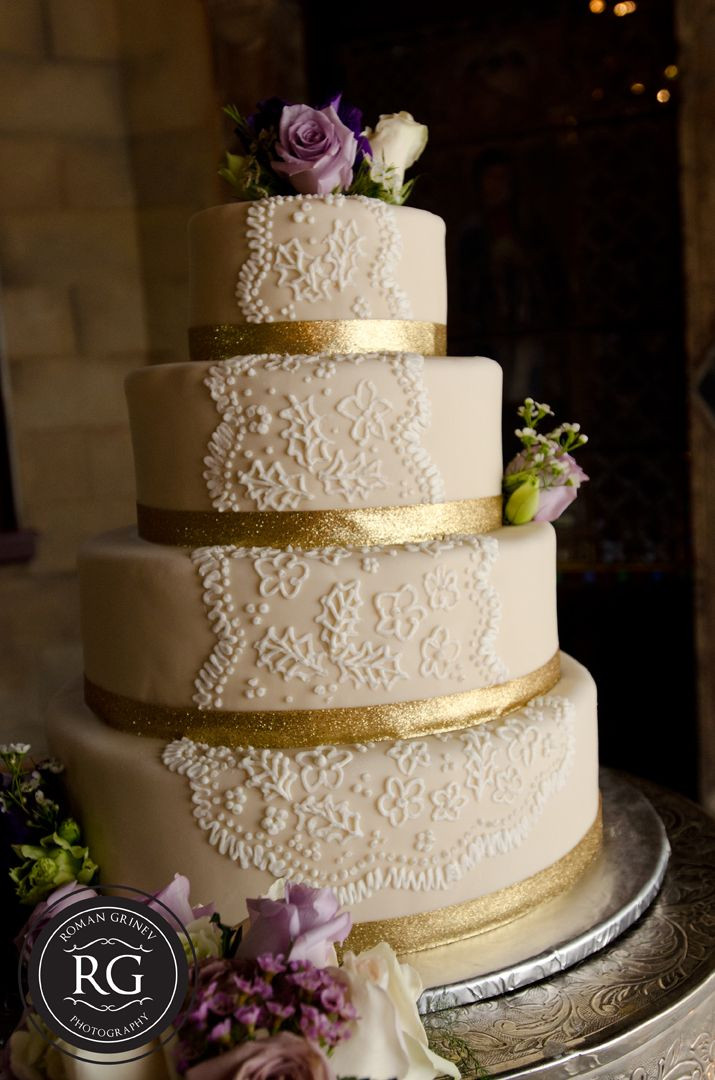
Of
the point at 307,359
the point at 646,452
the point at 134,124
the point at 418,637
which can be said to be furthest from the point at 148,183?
the point at 418,637

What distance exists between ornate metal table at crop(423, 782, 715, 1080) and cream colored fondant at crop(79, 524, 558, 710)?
0.50 m

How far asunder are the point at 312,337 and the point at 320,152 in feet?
1.06

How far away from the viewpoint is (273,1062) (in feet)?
3.44

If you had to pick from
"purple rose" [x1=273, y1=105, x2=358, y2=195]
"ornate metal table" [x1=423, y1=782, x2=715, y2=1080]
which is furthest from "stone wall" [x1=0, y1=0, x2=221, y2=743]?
"ornate metal table" [x1=423, y1=782, x2=715, y2=1080]

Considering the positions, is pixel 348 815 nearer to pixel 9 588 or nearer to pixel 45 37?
pixel 9 588

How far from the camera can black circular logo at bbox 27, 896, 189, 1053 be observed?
3.76 feet

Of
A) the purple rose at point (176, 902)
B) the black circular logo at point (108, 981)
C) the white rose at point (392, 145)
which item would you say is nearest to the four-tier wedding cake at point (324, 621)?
the white rose at point (392, 145)

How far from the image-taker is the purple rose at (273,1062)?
104 cm

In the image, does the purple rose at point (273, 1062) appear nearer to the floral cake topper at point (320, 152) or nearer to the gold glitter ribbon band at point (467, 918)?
the gold glitter ribbon band at point (467, 918)

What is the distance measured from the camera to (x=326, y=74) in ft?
13.5

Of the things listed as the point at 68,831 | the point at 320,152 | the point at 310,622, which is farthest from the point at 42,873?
the point at 320,152

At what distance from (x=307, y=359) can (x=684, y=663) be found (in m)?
2.67

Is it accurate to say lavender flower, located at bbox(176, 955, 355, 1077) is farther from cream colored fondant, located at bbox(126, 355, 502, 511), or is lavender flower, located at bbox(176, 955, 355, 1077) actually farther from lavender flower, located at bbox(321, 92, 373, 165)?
lavender flower, located at bbox(321, 92, 373, 165)

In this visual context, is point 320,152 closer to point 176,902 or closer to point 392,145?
point 392,145
